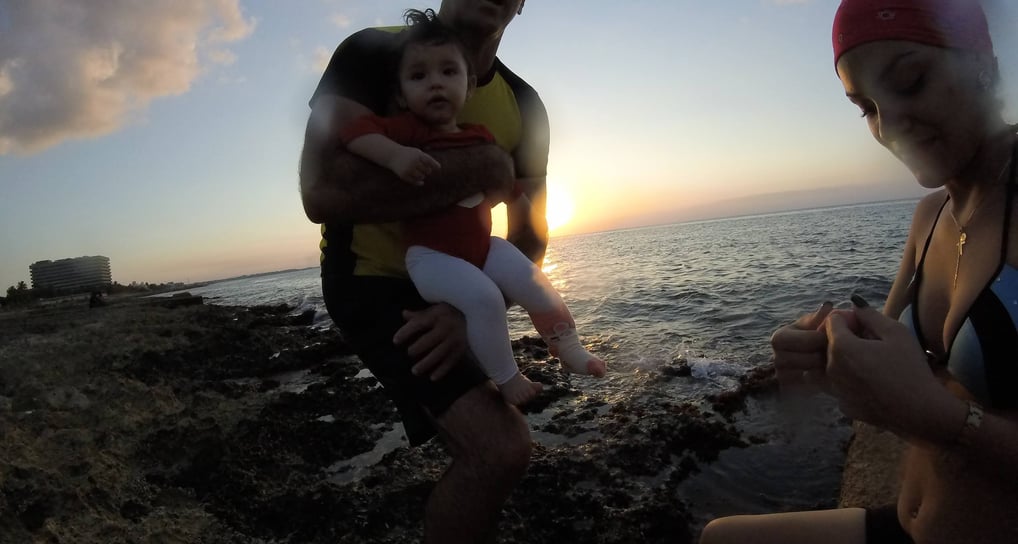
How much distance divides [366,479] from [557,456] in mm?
1862

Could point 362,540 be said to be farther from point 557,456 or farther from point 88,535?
point 557,456

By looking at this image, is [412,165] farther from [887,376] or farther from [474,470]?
[887,376]

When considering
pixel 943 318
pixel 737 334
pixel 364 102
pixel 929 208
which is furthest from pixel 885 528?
pixel 737 334

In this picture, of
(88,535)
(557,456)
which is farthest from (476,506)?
(557,456)

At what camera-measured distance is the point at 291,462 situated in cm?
543

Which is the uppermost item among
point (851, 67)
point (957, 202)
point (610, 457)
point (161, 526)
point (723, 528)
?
point (851, 67)

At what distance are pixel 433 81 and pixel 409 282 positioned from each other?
3.27ft

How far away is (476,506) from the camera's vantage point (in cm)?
237

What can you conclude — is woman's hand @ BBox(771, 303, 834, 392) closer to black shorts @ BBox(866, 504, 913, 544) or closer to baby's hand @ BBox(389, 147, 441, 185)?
black shorts @ BBox(866, 504, 913, 544)

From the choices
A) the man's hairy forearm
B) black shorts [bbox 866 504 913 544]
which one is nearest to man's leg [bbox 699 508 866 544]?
black shorts [bbox 866 504 913 544]

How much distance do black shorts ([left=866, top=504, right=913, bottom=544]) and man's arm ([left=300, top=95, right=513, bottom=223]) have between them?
2073 millimetres

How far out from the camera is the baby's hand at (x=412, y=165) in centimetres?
238

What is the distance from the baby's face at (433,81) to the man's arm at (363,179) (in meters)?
0.23

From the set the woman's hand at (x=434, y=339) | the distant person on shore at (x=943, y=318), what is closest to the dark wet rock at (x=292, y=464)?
the woman's hand at (x=434, y=339)
